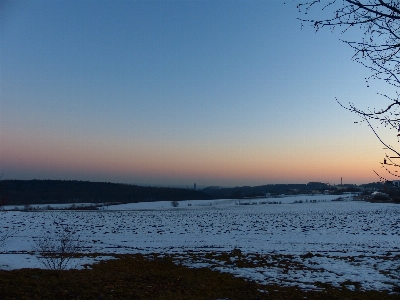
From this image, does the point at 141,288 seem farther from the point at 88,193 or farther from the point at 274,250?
the point at 88,193

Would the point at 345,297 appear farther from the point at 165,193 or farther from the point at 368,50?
the point at 165,193

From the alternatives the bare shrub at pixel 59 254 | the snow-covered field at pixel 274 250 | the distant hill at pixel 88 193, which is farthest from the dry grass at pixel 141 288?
the distant hill at pixel 88 193

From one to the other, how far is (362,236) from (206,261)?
1564cm

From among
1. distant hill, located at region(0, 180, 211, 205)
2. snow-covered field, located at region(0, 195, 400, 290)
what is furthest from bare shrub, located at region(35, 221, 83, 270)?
distant hill, located at region(0, 180, 211, 205)

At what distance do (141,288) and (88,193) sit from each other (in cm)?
14421

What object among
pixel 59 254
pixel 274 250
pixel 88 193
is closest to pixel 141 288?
pixel 59 254

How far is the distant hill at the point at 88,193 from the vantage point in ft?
433

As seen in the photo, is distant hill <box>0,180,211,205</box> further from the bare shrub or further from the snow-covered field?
the bare shrub

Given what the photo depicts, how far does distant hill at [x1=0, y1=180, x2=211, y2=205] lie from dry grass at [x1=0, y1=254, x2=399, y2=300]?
409ft

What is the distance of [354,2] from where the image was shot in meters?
3.98

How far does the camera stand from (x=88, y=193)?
14550 centimetres

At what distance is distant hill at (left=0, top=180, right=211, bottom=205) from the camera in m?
132

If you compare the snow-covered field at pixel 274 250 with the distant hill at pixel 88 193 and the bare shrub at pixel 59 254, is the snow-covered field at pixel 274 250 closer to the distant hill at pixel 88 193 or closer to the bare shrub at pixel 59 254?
the bare shrub at pixel 59 254

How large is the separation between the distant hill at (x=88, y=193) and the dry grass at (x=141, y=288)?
409 feet
